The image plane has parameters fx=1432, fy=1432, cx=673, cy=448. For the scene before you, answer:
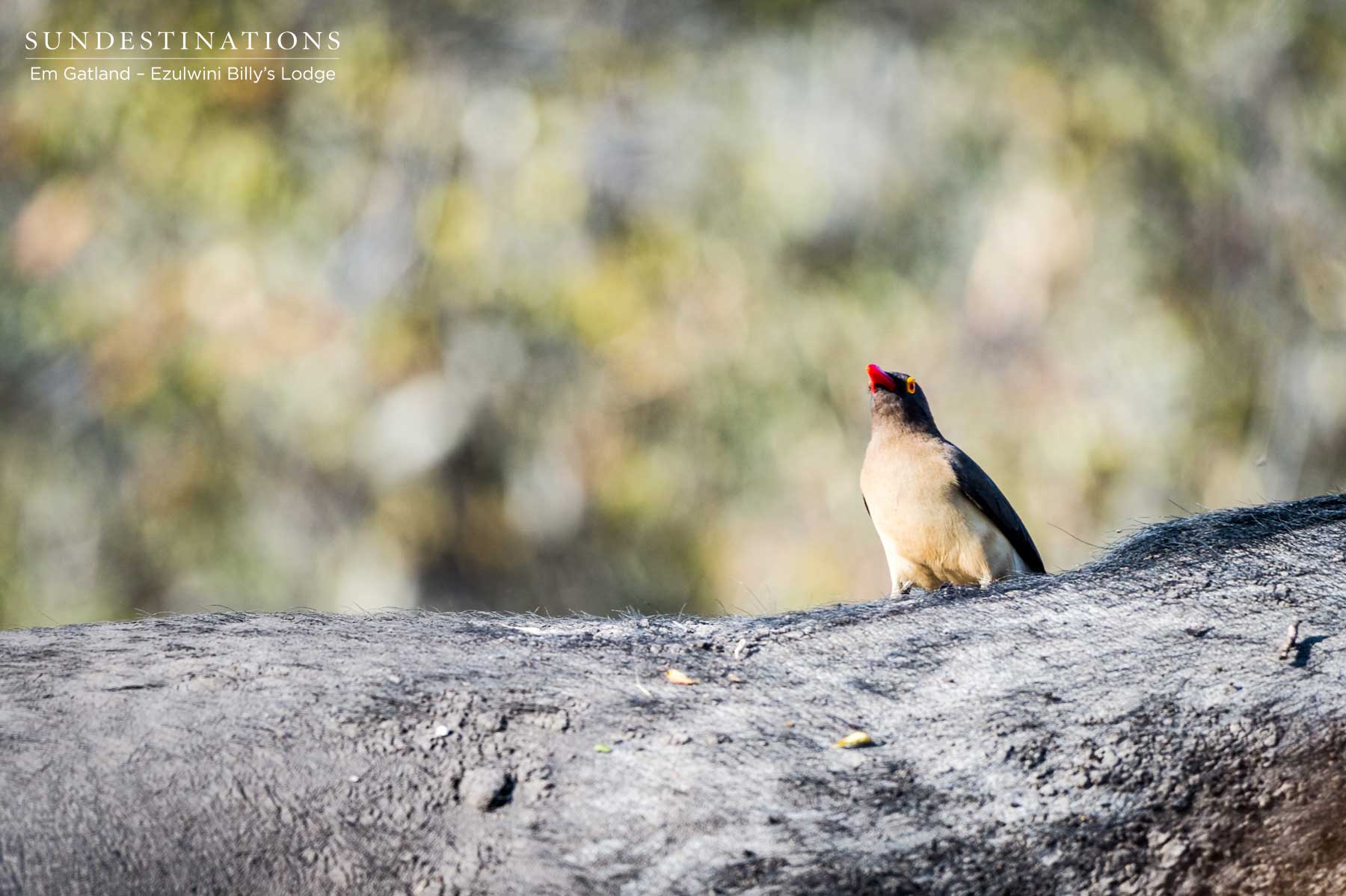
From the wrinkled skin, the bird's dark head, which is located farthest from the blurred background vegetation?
the wrinkled skin

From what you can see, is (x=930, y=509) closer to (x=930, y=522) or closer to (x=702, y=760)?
(x=930, y=522)

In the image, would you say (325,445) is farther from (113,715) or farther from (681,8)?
(113,715)

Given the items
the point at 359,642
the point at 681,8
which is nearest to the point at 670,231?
the point at 681,8

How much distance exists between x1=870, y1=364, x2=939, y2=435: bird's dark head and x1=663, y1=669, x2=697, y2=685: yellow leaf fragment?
7.26 ft

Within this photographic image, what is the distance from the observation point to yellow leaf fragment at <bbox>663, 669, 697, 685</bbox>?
258 cm

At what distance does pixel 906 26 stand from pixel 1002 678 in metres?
7.44

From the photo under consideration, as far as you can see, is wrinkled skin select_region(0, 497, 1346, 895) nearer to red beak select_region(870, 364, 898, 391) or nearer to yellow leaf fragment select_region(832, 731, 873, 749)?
yellow leaf fragment select_region(832, 731, 873, 749)

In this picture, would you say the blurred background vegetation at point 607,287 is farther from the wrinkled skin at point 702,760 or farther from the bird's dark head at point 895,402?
the wrinkled skin at point 702,760

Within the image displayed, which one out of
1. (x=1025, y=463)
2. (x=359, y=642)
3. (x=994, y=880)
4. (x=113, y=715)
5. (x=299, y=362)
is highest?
(x=299, y=362)

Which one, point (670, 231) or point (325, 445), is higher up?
point (670, 231)

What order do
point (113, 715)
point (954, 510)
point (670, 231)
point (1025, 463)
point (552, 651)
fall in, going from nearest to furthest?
point (113, 715), point (552, 651), point (954, 510), point (1025, 463), point (670, 231)

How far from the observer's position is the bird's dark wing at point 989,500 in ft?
14.6

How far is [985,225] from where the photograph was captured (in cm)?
876

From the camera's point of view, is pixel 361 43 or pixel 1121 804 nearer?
pixel 1121 804
